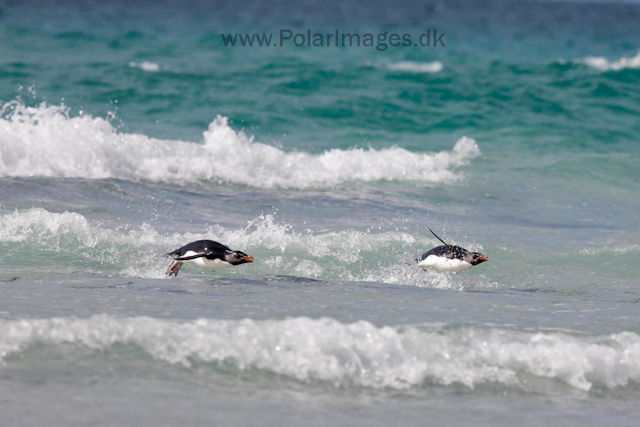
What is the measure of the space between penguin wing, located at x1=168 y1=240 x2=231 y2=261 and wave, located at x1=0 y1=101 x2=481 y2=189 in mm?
4196

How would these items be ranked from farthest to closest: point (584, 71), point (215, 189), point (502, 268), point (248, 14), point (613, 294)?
point (248, 14) < point (584, 71) < point (215, 189) < point (502, 268) < point (613, 294)

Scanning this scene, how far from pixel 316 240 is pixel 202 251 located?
1454mm

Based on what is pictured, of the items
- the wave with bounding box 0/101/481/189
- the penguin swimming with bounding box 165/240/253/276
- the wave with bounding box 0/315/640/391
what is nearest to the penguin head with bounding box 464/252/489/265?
the penguin swimming with bounding box 165/240/253/276

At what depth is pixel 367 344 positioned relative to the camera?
4.26 metres

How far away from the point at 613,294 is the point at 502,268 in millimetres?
1047

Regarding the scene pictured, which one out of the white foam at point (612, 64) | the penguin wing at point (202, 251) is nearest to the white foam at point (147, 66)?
the white foam at point (612, 64)

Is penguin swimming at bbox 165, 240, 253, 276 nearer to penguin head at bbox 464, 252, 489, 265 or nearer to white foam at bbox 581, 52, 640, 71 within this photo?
penguin head at bbox 464, 252, 489, 265

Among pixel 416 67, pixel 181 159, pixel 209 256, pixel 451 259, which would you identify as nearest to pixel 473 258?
pixel 451 259

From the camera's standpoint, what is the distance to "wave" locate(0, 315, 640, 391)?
13.5 ft

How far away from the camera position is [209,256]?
19.3ft

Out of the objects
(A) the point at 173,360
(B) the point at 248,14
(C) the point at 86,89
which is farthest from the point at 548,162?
(B) the point at 248,14

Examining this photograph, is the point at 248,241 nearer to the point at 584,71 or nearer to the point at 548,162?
the point at 548,162

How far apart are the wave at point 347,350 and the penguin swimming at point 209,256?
4.96 feet

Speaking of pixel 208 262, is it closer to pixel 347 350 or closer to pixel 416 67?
pixel 347 350
